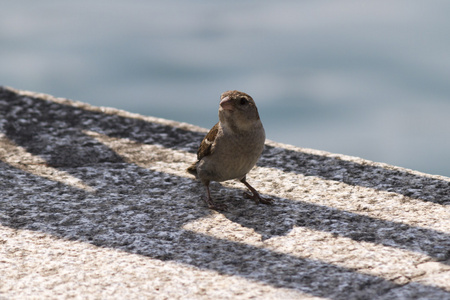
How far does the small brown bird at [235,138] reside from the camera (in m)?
3.51

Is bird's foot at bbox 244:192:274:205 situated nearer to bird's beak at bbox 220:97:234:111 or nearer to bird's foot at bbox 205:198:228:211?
bird's foot at bbox 205:198:228:211

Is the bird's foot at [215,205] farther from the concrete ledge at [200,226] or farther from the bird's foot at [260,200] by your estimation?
the bird's foot at [260,200]

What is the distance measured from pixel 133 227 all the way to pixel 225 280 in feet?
2.99

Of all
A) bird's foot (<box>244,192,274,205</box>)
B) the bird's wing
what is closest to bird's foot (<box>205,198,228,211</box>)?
bird's foot (<box>244,192,274,205</box>)

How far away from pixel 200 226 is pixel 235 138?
650 mm

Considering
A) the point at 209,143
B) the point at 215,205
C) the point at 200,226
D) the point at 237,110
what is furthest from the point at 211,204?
the point at 237,110

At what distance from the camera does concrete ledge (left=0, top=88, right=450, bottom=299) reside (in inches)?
102

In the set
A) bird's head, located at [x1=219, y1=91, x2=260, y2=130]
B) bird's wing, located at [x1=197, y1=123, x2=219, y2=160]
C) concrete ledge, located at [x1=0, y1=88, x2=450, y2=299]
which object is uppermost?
bird's head, located at [x1=219, y1=91, x2=260, y2=130]

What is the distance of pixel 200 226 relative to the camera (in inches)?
131

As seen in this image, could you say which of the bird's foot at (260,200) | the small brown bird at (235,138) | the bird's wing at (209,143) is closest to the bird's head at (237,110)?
the small brown bird at (235,138)

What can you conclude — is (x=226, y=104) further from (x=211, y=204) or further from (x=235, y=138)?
(x=211, y=204)

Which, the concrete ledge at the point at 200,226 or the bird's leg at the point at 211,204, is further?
the bird's leg at the point at 211,204

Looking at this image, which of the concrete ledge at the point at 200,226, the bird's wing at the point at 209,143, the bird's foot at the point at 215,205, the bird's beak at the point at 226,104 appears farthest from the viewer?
the bird's wing at the point at 209,143

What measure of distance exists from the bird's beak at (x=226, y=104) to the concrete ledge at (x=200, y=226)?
0.72m
